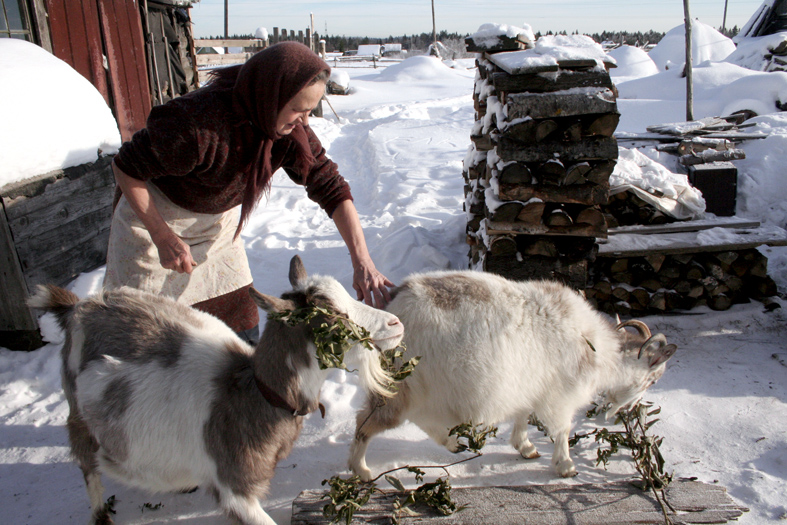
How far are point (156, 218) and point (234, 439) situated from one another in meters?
1.05

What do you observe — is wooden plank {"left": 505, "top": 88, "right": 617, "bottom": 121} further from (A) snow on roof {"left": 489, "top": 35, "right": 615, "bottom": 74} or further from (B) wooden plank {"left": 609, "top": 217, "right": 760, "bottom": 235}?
(B) wooden plank {"left": 609, "top": 217, "right": 760, "bottom": 235}

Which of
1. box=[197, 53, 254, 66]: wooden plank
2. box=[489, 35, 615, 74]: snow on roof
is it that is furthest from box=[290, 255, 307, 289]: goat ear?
box=[197, 53, 254, 66]: wooden plank

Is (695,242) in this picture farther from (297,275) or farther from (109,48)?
(109,48)

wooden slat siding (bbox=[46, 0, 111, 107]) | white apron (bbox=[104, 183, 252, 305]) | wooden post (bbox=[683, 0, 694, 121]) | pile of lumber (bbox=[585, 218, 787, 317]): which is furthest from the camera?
wooden post (bbox=[683, 0, 694, 121])

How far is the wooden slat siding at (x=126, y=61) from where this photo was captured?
7094 millimetres

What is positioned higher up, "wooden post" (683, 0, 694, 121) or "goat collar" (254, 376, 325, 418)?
"wooden post" (683, 0, 694, 121)

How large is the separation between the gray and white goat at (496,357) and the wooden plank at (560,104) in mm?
1511

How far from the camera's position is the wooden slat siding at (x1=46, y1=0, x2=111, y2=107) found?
20.2ft

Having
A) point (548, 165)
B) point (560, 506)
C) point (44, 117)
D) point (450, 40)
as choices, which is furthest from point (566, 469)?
point (450, 40)

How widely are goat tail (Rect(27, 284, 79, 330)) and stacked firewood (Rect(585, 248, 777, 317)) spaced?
3.90m

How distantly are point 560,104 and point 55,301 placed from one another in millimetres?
3390

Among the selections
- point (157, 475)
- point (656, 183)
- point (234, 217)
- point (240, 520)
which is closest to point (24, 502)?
point (157, 475)

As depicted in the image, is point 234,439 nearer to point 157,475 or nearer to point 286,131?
point 157,475

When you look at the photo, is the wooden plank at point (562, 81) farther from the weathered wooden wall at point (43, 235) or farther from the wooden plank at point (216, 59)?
the wooden plank at point (216, 59)
